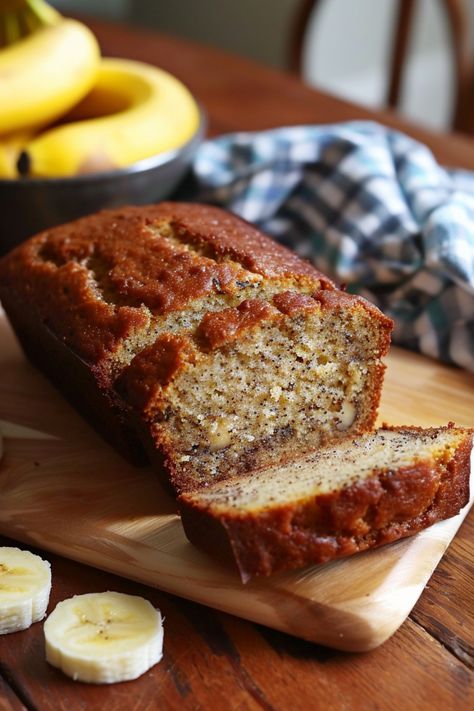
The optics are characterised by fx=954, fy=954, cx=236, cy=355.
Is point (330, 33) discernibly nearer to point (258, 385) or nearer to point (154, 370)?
point (258, 385)

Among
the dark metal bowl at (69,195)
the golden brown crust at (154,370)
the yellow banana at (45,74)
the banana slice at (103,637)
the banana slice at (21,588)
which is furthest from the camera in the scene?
the yellow banana at (45,74)

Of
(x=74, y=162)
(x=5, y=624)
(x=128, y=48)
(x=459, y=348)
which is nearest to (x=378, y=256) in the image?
(x=459, y=348)

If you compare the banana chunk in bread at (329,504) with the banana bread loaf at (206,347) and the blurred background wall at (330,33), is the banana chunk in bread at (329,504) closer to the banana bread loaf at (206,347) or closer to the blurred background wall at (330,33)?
the banana bread loaf at (206,347)

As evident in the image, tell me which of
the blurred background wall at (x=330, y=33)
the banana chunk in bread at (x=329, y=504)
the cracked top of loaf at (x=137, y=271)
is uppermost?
the cracked top of loaf at (x=137, y=271)

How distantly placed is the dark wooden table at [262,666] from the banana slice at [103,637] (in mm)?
34

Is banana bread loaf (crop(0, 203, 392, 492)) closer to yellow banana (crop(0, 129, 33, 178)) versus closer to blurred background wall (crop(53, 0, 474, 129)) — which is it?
yellow banana (crop(0, 129, 33, 178))

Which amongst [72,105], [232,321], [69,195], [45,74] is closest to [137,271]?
[232,321]

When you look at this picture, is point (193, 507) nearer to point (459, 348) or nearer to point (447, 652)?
point (447, 652)

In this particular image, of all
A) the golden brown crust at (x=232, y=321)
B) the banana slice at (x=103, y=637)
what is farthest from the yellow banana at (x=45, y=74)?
the banana slice at (x=103, y=637)

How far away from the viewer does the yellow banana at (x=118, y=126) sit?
2.96 meters

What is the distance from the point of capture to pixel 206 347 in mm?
2053

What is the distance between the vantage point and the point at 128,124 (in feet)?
Result: 10.2

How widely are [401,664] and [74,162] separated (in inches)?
72.9

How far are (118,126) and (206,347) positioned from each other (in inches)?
50.8
